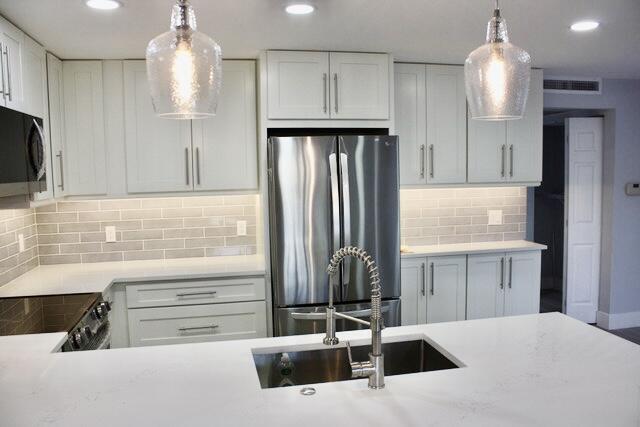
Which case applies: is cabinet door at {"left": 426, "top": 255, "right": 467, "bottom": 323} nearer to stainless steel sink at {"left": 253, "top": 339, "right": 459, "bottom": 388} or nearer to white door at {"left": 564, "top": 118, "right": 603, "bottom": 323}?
white door at {"left": 564, "top": 118, "right": 603, "bottom": 323}

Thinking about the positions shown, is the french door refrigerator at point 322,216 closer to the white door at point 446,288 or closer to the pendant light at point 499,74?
the white door at point 446,288

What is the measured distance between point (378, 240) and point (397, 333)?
1360 millimetres

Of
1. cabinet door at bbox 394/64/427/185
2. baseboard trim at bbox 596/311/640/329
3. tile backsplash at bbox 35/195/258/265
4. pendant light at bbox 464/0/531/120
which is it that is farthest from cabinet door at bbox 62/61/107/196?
baseboard trim at bbox 596/311/640/329

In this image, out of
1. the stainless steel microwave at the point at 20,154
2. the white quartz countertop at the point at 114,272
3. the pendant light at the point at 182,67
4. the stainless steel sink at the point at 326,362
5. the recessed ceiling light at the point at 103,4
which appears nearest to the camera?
the pendant light at the point at 182,67

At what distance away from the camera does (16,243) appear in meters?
3.48

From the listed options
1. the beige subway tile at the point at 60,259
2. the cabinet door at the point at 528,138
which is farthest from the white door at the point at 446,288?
the beige subway tile at the point at 60,259

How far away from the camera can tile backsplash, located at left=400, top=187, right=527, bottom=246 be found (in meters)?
4.44

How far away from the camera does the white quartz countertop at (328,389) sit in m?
1.47

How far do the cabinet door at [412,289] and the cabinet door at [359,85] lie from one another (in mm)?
1064

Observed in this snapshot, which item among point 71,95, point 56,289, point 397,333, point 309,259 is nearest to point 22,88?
point 71,95

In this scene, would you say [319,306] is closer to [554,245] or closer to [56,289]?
[56,289]

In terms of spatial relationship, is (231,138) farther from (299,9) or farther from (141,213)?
(299,9)

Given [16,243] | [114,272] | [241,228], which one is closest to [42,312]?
[114,272]

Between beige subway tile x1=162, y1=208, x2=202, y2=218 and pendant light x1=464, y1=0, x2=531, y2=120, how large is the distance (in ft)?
9.54
